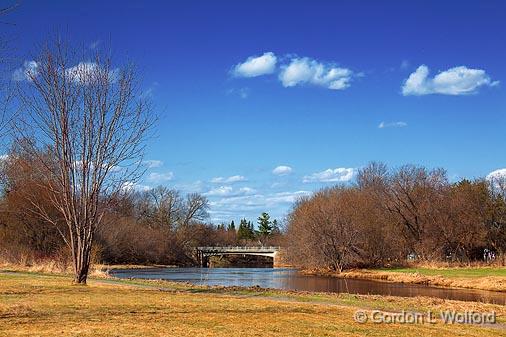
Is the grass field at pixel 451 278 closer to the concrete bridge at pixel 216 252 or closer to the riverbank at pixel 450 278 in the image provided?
the riverbank at pixel 450 278

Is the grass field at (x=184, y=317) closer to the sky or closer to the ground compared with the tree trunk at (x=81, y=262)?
closer to the ground

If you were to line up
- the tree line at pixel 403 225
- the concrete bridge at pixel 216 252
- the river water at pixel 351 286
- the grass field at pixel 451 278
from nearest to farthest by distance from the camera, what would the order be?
the river water at pixel 351 286
the grass field at pixel 451 278
the tree line at pixel 403 225
the concrete bridge at pixel 216 252

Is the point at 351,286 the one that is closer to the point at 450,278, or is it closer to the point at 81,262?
the point at 450,278

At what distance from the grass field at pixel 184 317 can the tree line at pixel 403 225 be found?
39.0 metres

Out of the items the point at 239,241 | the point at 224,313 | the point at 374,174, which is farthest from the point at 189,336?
the point at 239,241

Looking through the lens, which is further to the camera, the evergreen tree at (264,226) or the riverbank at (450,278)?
the evergreen tree at (264,226)

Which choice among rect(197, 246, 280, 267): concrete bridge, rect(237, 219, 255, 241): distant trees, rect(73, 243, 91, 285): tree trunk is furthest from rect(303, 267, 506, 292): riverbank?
rect(237, 219, 255, 241): distant trees

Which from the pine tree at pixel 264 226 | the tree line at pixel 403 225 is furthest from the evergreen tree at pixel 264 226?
the tree line at pixel 403 225

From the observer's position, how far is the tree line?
192 ft

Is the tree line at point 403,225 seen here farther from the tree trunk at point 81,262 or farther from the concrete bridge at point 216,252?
the tree trunk at point 81,262

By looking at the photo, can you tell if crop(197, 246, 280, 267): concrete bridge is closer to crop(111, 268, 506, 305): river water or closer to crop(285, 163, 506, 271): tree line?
crop(285, 163, 506, 271): tree line

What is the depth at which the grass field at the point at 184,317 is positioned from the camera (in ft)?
36.9

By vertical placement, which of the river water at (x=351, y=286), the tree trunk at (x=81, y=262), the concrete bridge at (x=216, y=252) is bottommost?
the river water at (x=351, y=286)

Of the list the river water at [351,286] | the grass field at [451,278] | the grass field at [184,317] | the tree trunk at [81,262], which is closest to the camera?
the grass field at [184,317]
